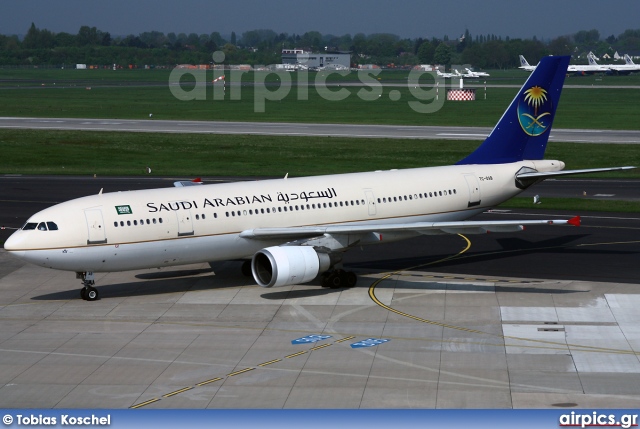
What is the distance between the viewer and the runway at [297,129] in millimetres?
100562

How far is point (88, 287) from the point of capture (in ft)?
128

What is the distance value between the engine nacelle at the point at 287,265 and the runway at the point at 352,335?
1037mm

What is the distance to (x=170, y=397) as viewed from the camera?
88.6 ft

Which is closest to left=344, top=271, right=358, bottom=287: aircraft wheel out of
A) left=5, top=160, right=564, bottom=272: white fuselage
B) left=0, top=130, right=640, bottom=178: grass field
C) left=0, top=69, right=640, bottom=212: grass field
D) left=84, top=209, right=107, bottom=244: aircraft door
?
left=5, top=160, right=564, bottom=272: white fuselage

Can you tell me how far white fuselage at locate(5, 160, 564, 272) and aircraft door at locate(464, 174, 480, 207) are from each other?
2.0 inches

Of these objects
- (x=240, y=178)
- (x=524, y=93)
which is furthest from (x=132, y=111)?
(x=524, y=93)

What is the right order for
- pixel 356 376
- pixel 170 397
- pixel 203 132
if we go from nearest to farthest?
pixel 170 397 < pixel 356 376 < pixel 203 132

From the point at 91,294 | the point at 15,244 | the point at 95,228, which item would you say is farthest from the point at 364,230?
the point at 15,244

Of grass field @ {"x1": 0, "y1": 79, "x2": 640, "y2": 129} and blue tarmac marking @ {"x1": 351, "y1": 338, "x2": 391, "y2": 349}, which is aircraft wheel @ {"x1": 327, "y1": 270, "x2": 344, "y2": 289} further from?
grass field @ {"x1": 0, "y1": 79, "x2": 640, "y2": 129}

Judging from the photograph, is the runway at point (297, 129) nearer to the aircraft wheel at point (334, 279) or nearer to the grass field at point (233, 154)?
the grass field at point (233, 154)

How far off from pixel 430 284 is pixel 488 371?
12513mm

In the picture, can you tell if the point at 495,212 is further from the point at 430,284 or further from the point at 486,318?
the point at 486,318

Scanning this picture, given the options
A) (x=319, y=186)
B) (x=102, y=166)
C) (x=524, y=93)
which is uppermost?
(x=524, y=93)

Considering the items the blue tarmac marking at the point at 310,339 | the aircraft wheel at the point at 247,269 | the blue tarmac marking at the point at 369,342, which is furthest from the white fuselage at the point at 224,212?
the blue tarmac marking at the point at 369,342
